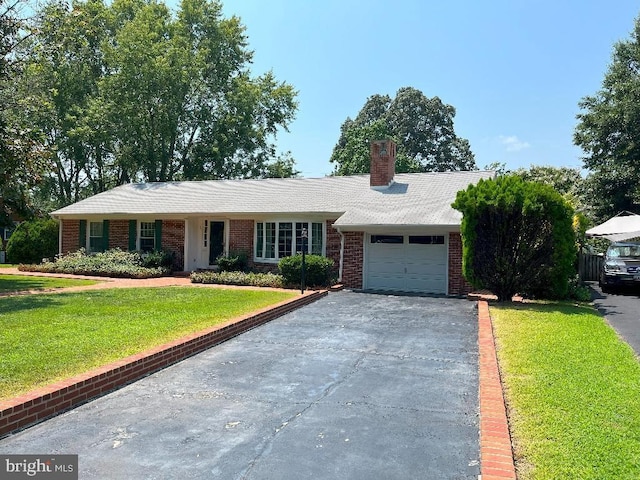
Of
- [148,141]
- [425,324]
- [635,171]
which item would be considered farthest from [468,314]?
[148,141]

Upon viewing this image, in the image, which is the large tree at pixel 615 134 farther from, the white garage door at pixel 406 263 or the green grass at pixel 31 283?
the green grass at pixel 31 283

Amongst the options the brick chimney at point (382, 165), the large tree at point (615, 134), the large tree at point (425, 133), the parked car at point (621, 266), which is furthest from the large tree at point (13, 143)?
the large tree at point (425, 133)

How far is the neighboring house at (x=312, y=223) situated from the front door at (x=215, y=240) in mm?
43

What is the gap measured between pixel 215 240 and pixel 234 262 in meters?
2.62

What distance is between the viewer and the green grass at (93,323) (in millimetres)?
5672

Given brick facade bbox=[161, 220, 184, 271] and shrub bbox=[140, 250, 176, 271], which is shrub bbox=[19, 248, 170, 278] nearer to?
shrub bbox=[140, 250, 176, 271]

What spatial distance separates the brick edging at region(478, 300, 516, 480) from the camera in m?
3.41

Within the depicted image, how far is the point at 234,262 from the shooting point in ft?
59.3

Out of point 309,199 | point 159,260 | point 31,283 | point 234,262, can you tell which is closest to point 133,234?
point 159,260

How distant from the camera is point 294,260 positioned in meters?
15.3

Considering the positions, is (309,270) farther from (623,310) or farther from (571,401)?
(571,401)

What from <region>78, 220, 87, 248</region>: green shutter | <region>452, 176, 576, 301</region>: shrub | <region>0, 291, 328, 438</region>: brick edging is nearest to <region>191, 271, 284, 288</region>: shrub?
<region>452, 176, 576, 301</region>: shrub

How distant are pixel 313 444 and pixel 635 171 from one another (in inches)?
1221

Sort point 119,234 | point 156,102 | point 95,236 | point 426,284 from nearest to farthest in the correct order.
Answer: point 426,284 < point 119,234 < point 95,236 < point 156,102
